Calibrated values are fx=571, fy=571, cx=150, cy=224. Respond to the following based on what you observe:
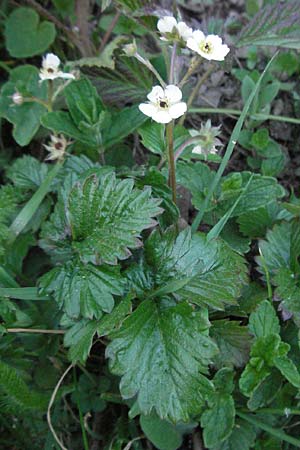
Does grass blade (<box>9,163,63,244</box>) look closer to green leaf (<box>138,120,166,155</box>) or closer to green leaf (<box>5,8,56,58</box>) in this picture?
green leaf (<box>138,120,166,155</box>)

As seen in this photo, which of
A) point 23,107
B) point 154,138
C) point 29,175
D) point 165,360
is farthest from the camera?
point 23,107

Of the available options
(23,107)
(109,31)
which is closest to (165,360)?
(23,107)

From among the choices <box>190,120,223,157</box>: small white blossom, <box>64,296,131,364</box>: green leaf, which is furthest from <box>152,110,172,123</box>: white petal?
Result: <box>64,296,131,364</box>: green leaf

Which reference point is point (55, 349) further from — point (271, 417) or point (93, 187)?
point (271, 417)

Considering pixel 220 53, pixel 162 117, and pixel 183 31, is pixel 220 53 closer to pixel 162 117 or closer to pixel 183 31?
pixel 183 31

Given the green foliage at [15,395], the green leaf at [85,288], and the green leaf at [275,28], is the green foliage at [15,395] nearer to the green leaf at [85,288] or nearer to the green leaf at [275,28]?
the green leaf at [85,288]
